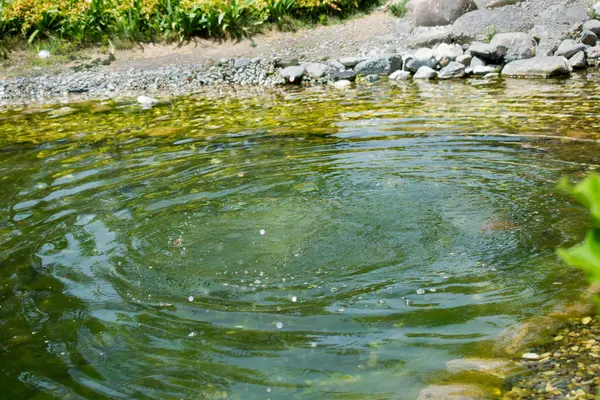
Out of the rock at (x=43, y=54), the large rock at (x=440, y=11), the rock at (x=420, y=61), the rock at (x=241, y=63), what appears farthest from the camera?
the rock at (x=43, y=54)

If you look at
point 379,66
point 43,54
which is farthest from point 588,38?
point 43,54

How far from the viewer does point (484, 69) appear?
13.5 m

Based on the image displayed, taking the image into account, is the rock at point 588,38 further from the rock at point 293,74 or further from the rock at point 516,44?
the rock at point 293,74

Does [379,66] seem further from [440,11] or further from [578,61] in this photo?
[578,61]

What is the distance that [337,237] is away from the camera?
16.0 ft

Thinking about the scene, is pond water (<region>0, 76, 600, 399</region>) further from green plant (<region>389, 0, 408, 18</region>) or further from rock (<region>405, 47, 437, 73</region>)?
green plant (<region>389, 0, 408, 18</region>)

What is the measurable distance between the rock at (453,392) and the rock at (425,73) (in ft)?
38.0

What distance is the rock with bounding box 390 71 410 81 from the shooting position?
13953 mm

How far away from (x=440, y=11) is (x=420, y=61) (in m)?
3.52

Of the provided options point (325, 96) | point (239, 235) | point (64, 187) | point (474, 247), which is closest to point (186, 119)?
point (325, 96)

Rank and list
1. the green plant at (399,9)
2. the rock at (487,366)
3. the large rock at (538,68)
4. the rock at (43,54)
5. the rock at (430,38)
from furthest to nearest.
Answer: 1. the green plant at (399,9)
2. the rock at (43,54)
3. the rock at (430,38)
4. the large rock at (538,68)
5. the rock at (487,366)

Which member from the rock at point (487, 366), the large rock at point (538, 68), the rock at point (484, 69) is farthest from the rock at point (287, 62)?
the rock at point (487, 366)

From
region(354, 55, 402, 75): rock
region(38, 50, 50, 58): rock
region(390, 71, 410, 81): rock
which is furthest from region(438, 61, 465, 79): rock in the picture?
region(38, 50, 50, 58): rock

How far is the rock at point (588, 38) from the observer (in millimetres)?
13781
